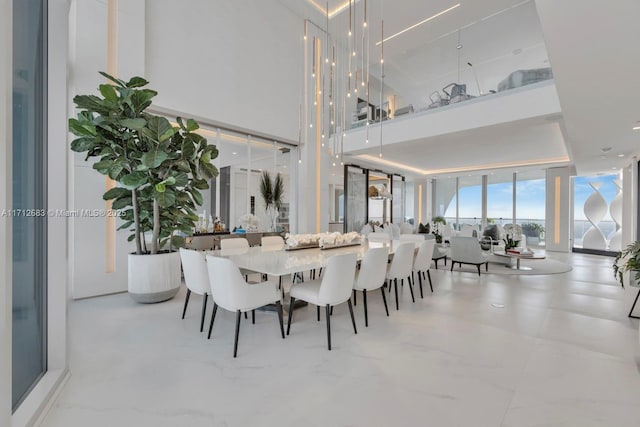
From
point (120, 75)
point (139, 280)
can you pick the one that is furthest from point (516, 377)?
point (120, 75)

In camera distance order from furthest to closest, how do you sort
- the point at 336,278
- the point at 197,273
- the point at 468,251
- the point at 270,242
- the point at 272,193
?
the point at 272,193, the point at 468,251, the point at 270,242, the point at 197,273, the point at 336,278

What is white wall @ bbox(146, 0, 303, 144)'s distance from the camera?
456cm

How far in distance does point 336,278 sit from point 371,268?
23.5 inches

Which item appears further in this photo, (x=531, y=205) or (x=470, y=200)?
(x=470, y=200)

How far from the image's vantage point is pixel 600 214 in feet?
28.5

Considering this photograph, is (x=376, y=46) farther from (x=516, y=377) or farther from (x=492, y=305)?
(x=516, y=377)

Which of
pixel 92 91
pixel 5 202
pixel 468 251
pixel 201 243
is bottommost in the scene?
pixel 468 251

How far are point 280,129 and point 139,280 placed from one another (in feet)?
13.7

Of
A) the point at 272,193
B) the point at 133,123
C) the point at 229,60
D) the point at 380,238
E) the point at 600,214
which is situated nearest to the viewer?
the point at 133,123

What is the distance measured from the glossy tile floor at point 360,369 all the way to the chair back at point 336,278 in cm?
41

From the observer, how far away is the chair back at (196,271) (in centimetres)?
276

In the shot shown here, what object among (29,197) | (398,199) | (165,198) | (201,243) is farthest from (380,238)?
(398,199)

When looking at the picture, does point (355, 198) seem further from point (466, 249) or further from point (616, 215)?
point (616, 215)

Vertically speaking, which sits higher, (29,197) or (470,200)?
(470,200)
